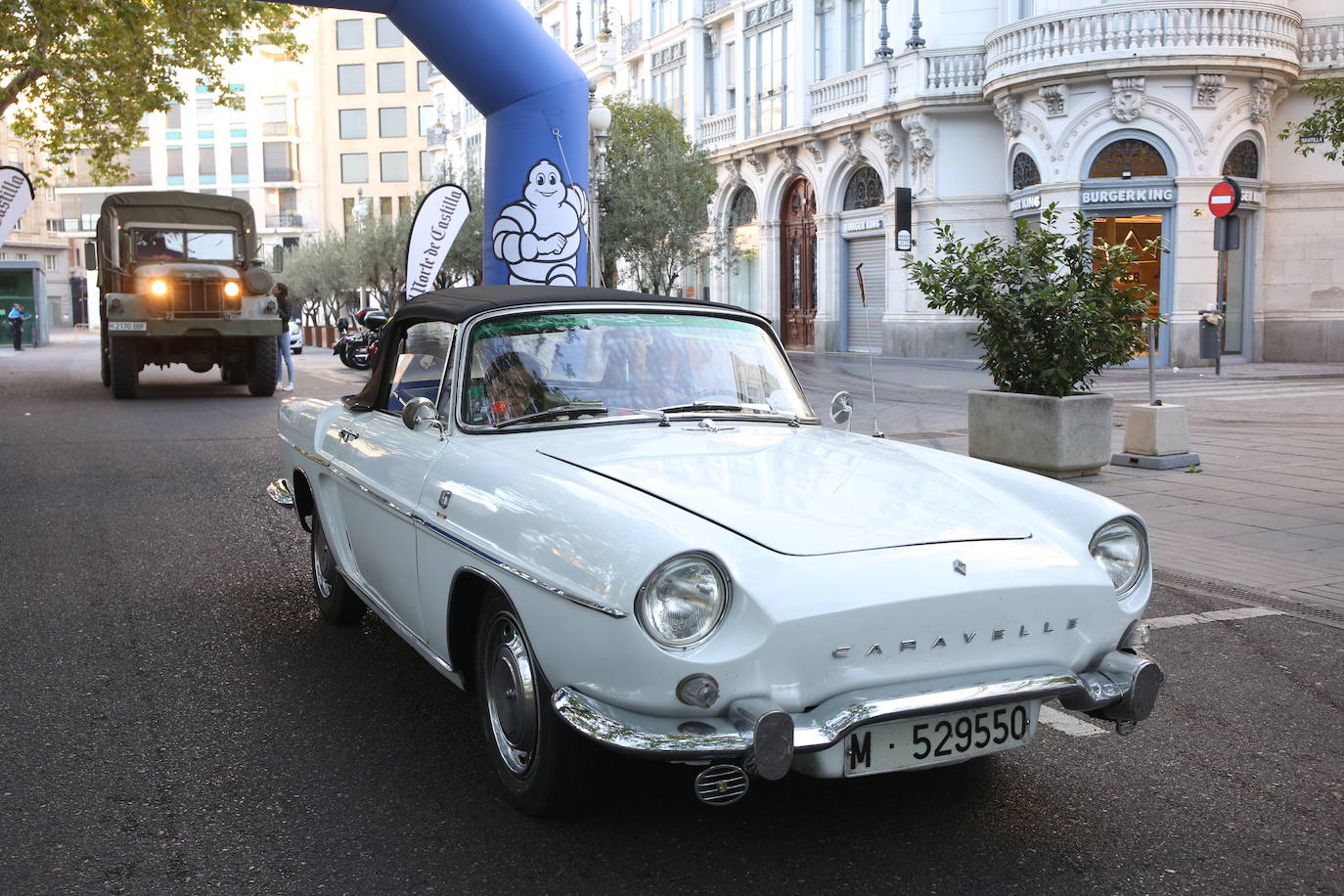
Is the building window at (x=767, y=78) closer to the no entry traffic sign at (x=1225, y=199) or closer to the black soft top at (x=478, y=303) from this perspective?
the no entry traffic sign at (x=1225, y=199)

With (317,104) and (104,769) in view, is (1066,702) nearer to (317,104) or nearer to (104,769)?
(104,769)

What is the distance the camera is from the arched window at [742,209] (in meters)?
38.5

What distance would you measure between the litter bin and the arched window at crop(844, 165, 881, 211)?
9.20m

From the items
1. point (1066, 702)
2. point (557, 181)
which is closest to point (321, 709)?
point (1066, 702)

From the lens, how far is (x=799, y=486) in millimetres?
3600

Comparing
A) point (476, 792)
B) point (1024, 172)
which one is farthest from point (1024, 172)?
point (476, 792)

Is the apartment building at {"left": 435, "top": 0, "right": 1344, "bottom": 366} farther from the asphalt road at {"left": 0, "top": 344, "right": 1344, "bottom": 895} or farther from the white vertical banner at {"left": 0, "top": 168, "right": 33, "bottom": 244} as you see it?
the asphalt road at {"left": 0, "top": 344, "right": 1344, "bottom": 895}

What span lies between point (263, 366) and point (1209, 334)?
17.5 metres

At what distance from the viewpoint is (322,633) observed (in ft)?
18.1

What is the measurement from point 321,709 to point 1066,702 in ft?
8.34

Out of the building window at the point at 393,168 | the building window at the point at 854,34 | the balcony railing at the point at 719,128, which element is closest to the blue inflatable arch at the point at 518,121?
the building window at the point at 854,34

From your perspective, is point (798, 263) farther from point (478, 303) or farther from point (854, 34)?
point (478, 303)

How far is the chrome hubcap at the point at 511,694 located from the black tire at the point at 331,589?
1.80 meters

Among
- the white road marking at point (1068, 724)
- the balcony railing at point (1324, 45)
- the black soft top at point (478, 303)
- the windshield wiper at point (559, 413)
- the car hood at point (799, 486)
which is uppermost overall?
the balcony railing at point (1324, 45)
